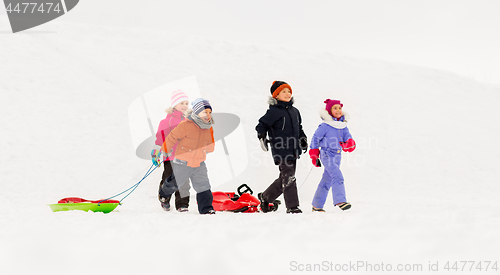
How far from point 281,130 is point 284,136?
0.09 meters

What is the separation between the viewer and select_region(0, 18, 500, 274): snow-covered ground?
2951 mm

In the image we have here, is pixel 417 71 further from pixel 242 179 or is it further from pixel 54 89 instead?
pixel 54 89

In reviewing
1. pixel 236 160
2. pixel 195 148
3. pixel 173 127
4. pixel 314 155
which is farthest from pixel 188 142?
pixel 236 160

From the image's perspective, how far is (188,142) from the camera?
5273 millimetres

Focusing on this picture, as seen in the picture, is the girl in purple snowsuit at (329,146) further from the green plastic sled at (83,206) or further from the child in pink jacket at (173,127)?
the green plastic sled at (83,206)

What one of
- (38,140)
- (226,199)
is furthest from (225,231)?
(38,140)

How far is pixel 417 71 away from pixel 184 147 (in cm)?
2016

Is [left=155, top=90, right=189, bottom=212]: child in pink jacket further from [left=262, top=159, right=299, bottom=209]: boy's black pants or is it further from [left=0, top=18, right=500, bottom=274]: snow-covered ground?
[left=262, top=159, right=299, bottom=209]: boy's black pants

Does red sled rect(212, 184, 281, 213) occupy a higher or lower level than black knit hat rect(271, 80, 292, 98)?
lower

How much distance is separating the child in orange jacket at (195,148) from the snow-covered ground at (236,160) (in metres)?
0.42

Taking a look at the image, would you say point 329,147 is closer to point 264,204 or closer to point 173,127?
point 264,204

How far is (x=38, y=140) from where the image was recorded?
8.98m

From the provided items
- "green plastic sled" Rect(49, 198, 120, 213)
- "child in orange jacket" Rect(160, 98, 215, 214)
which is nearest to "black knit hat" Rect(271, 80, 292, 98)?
"child in orange jacket" Rect(160, 98, 215, 214)

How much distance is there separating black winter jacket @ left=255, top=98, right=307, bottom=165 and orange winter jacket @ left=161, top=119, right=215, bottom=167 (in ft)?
2.56
